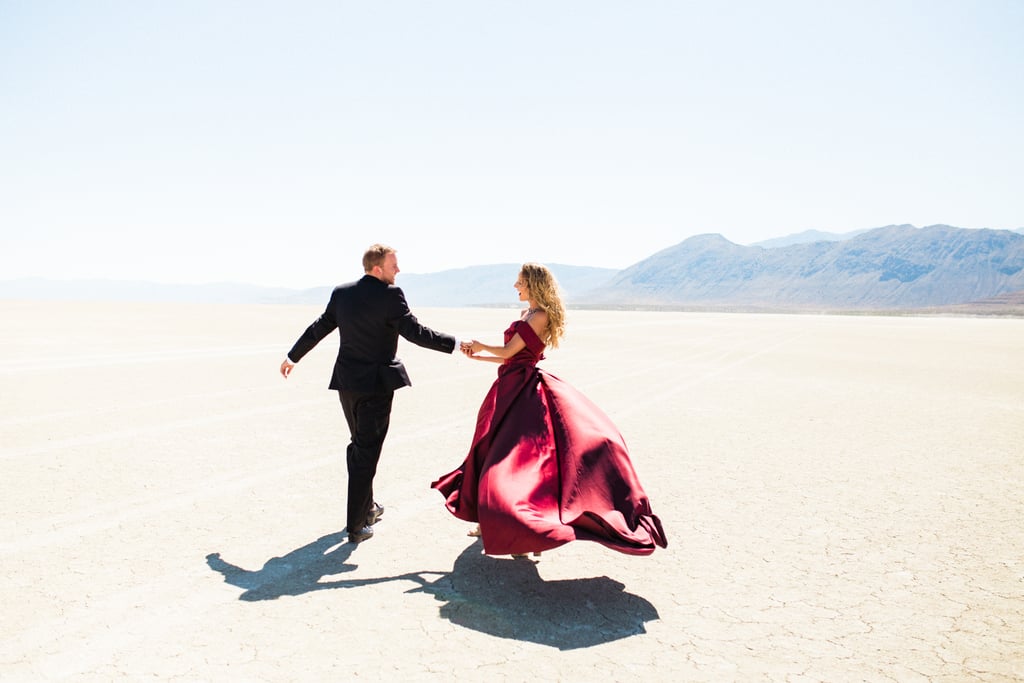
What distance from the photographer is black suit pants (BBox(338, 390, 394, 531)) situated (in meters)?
4.78

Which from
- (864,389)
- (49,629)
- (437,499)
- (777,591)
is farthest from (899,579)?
(864,389)

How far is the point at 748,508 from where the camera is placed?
5.71 metres

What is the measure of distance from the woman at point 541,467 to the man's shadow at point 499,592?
0.32 m

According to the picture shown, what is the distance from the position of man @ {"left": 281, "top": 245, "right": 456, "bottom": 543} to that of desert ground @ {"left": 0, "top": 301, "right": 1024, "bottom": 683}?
40 cm

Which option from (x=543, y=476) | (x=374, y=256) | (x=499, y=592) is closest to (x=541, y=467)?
(x=543, y=476)

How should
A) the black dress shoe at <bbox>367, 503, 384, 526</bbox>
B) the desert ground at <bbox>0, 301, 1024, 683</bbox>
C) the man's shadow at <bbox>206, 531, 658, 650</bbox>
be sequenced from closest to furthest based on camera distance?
the desert ground at <bbox>0, 301, 1024, 683</bbox>
the man's shadow at <bbox>206, 531, 658, 650</bbox>
the black dress shoe at <bbox>367, 503, 384, 526</bbox>

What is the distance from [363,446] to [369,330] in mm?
810

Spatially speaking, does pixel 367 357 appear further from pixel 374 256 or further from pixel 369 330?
pixel 374 256

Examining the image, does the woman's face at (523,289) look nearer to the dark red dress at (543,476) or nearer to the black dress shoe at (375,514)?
the dark red dress at (543,476)

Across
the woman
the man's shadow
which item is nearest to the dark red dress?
the woman

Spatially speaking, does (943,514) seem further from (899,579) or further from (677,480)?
(677,480)

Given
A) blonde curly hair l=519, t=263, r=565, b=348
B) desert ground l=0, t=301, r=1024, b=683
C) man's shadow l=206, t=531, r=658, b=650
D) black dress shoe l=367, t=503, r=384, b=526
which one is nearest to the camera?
desert ground l=0, t=301, r=1024, b=683

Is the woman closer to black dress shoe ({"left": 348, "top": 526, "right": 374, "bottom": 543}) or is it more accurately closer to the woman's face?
the woman's face

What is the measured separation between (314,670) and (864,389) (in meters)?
13.6
